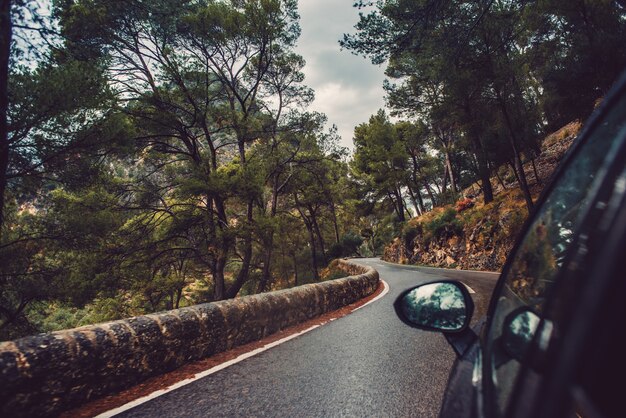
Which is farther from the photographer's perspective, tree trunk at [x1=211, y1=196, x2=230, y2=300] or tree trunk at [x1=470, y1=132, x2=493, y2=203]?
tree trunk at [x1=470, y1=132, x2=493, y2=203]

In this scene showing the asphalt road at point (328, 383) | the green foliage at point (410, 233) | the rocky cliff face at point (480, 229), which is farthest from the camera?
the green foliage at point (410, 233)

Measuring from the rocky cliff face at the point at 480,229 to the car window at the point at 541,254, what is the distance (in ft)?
41.7

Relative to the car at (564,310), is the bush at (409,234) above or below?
below

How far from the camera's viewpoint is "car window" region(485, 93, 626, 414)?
82 centimetres

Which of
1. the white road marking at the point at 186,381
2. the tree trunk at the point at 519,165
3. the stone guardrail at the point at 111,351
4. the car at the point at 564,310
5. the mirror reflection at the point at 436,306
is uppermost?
the tree trunk at the point at 519,165

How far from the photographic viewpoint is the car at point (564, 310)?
1.52 feet

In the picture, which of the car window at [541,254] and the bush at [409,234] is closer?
the car window at [541,254]

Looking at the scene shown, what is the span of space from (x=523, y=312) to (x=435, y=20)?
381 inches

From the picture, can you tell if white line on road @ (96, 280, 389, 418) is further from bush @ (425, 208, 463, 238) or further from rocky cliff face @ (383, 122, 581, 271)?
bush @ (425, 208, 463, 238)

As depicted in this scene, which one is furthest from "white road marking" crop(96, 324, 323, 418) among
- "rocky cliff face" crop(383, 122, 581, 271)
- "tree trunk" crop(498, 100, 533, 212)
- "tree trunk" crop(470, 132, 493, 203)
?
"tree trunk" crop(470, 132, 493, 203)

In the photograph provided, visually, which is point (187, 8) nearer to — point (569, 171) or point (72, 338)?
point (72, 338)

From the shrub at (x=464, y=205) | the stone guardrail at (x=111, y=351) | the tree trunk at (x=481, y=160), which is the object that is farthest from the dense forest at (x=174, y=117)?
the stone guardrail at (x=111, y=351)

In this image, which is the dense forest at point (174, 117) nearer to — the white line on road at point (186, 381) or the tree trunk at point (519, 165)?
the tree trunk at point (519, 165)

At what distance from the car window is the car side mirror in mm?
230
